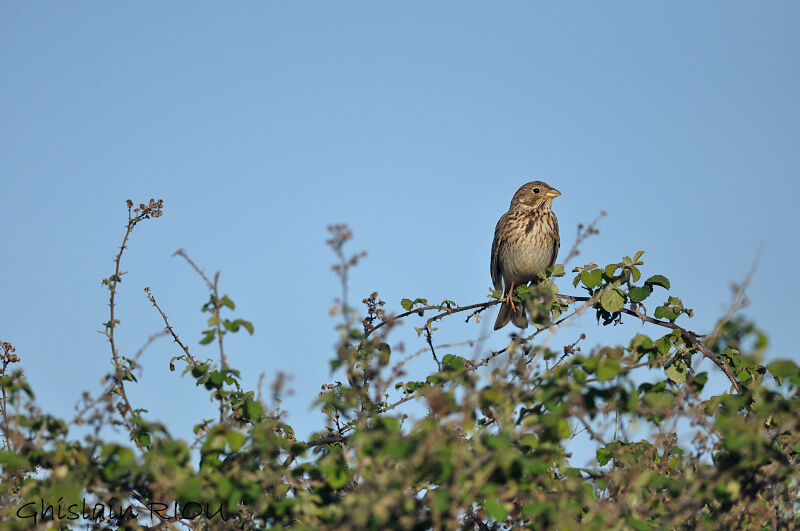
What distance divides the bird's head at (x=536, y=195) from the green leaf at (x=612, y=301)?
4130mm

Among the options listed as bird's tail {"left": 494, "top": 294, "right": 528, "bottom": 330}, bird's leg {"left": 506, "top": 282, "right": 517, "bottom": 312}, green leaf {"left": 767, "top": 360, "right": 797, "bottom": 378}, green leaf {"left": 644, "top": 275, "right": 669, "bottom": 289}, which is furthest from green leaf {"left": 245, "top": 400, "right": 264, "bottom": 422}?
bird's tail {"left": 494, "top": 294, "right": 528, "bottom": 330}

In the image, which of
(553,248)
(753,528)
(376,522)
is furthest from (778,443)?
(553,248)

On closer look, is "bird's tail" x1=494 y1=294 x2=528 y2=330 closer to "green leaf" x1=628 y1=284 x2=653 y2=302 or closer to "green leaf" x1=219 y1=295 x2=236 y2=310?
"green leaf" x1=628 y1=284 x2=653 y2=302

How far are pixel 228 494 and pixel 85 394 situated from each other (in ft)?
2.40

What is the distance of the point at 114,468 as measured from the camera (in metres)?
2.76

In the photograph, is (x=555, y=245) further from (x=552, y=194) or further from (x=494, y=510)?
(x=494, y=510)

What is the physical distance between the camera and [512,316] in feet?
27.6

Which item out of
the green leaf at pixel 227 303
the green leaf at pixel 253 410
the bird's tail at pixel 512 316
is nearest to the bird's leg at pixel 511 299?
the bird's tail at pixel 512 316

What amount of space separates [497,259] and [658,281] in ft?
13.9

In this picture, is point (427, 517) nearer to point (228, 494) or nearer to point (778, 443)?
point (228, 494)

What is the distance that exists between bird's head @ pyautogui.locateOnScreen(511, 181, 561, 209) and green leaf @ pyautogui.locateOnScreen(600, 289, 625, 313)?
4130 mm

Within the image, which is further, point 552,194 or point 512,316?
point 552,194

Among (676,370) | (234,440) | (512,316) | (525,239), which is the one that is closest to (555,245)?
(525,239)

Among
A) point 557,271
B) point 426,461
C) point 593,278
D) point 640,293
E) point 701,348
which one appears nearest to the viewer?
point 426,461
